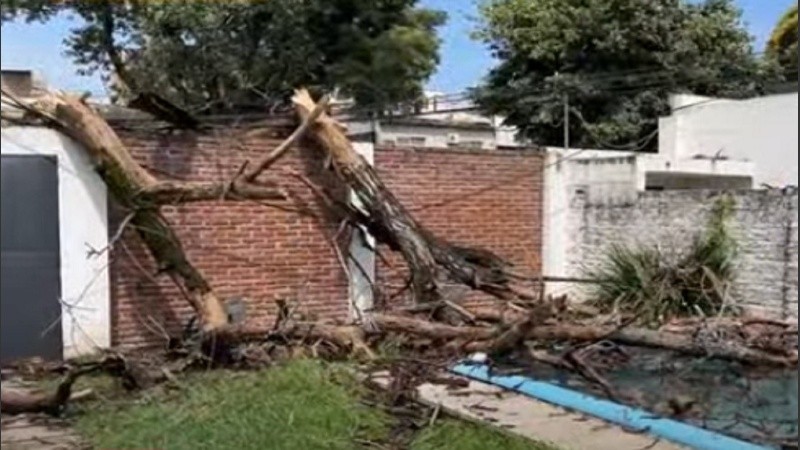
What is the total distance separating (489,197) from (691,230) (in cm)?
91

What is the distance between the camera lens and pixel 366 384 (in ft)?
10.5

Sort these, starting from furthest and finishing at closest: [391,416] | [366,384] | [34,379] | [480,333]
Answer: [480,333], [366,384], [391,416], [34,379]

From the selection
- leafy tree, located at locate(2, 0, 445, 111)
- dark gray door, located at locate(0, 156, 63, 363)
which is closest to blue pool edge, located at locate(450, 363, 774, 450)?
leafy tree, located at locate(2, 0, 445, 111)

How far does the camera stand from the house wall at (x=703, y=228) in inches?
82.7

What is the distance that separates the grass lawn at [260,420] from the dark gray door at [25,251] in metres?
0.43

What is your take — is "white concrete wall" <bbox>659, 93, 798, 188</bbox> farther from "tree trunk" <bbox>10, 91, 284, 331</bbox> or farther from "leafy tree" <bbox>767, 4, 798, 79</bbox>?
"tree trunk" <bbox>10, 91, 284, 331</bbox>

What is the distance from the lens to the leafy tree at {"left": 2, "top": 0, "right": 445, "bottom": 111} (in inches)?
79.4

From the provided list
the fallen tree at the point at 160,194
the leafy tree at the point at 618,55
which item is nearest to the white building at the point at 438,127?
the leafy tree at the point at 618,55

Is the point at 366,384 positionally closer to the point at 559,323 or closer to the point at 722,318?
the point at 559,323

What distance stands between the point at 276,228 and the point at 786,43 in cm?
200

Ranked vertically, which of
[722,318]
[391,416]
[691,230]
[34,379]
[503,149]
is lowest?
[391,416]

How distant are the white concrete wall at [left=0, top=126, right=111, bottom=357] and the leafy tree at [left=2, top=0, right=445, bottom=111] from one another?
1.44ft

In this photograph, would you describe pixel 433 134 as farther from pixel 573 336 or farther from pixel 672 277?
pixel 573 336

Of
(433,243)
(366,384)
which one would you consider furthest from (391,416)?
(433,243)
